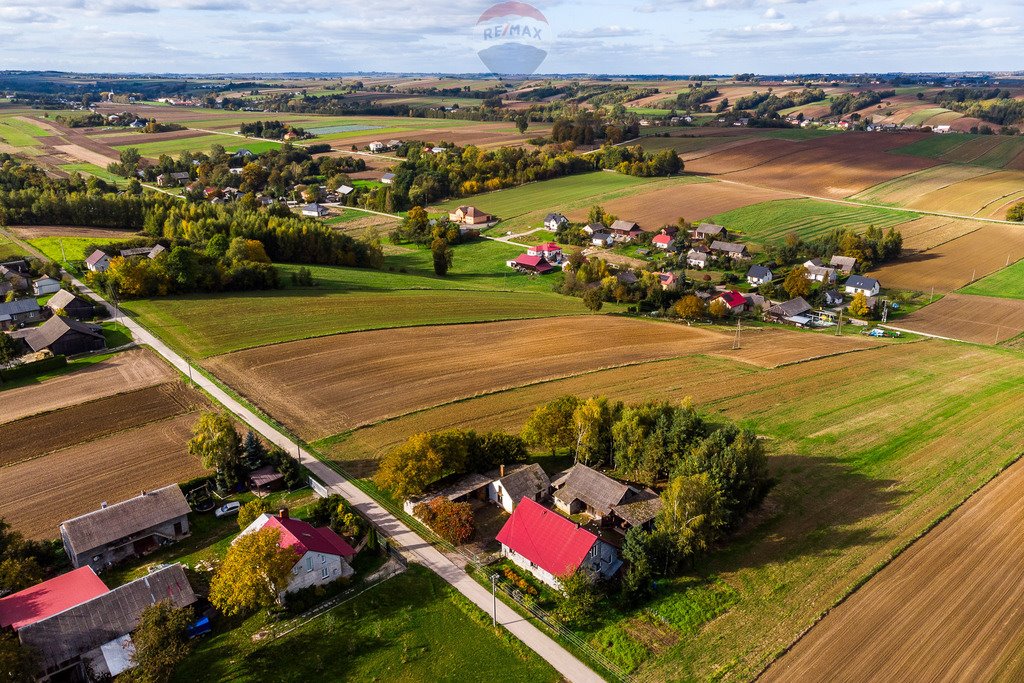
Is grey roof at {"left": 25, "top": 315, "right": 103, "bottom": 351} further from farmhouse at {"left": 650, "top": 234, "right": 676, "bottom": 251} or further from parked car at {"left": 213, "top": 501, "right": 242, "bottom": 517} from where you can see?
farmhouse at {"left": 650, "top": 234, "right": 676, "bottom": 251}

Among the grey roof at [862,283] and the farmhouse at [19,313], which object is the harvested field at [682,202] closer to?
the grey roof at [862,283]

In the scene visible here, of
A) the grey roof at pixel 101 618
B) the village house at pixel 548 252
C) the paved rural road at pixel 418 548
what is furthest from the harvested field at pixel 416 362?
the village house at pixel 548 252

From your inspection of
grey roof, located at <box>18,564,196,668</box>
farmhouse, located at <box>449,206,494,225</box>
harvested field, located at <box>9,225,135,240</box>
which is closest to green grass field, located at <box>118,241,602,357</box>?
farmhouse, located at <box>449,206,494,225</box>

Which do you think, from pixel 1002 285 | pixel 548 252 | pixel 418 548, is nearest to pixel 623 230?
pixel 548 252

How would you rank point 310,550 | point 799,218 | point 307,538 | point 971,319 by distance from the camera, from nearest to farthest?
1. point 310,550
2. point 307,538
3. point 971,319
4. point 799,218

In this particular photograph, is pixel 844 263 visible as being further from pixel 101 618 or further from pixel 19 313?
pixel 19 313

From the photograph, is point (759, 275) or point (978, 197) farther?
point (978, 197)

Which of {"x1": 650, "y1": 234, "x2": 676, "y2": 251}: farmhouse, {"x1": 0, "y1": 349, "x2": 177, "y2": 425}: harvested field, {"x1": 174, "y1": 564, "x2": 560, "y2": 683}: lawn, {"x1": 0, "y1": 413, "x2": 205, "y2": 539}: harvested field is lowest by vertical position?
{"x1": 174, "y1": 564, "x2": 560, "y2": 683}: lawn
